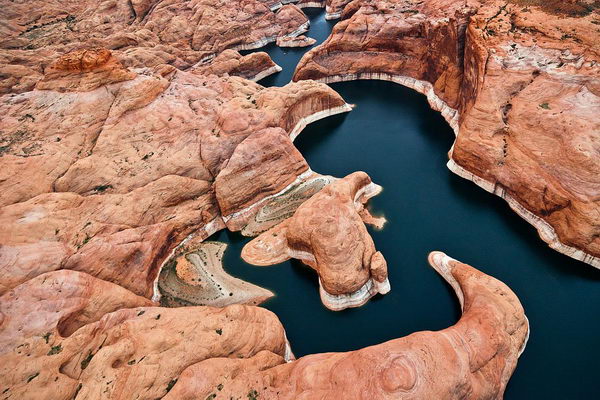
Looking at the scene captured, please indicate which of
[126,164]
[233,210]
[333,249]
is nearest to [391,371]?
[333,249]

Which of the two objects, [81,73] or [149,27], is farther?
[149,27]

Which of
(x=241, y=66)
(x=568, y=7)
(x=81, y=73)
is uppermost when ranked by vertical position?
(x=568, y=7)

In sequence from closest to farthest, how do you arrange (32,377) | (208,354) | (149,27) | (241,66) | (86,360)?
1. (32,377)
2. (86,360)
3. (208,354)
4. (241,66)
5. (149,27)

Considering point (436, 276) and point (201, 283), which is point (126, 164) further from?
point (436, 276)

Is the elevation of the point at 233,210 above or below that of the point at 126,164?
below

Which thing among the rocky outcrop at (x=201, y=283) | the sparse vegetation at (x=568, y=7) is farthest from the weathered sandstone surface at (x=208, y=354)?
the sparse vegetation at (x=568, y=7)

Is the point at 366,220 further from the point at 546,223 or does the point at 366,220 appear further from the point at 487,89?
the point at 487,89
